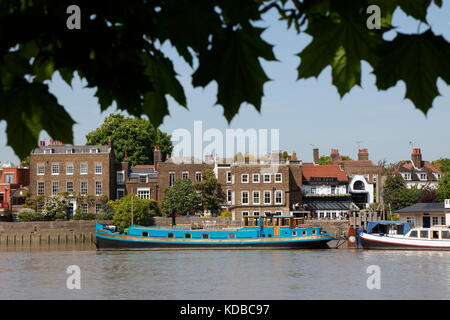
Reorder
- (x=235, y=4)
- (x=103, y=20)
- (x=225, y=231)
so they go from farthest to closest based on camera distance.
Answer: (x=225, y=231) < (x=103, y=20) < (x=235, y=4)

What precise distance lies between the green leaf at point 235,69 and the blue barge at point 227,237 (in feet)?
154

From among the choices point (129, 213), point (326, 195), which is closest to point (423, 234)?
point (326, 195)

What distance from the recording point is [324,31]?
1.90m

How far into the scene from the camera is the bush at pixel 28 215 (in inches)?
2394

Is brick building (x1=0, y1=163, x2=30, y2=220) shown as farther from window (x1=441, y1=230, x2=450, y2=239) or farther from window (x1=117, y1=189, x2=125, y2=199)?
window (x1=441, y1=230, x2=450, y2=239)

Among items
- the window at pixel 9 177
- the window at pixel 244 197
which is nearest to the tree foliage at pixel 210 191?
the window at pixel 244 197

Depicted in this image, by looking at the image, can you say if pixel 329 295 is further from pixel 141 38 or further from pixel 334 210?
pixel 334 210

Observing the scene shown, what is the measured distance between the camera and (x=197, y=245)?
49031 millimetres

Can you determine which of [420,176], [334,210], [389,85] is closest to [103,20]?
[389,85]

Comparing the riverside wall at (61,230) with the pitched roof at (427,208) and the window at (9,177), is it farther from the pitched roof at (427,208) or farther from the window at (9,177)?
the window at (9,177)

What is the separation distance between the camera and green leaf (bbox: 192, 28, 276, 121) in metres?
1.83

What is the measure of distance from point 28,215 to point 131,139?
75.2ft

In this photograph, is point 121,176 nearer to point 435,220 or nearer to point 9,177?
point 9,177

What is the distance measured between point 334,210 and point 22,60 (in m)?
63.0
